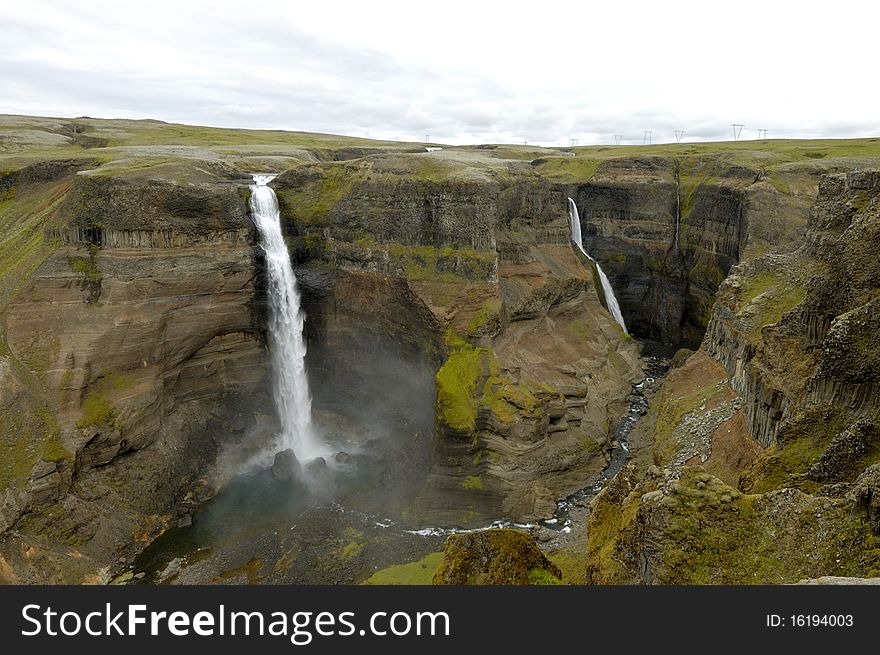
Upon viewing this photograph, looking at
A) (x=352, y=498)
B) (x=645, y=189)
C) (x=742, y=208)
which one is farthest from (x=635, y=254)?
(x=352, y=498)

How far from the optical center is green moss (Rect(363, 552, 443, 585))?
29373mm

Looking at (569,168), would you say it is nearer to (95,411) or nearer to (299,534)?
(299,534)

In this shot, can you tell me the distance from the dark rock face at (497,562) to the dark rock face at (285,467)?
87.1 feet

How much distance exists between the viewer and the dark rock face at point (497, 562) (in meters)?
17.8

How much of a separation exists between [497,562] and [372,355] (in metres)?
31.9

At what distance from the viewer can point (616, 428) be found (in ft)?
163

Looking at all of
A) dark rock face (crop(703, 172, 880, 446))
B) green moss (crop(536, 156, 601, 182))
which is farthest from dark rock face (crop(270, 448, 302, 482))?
green moss (crop(536, 156, 601, 182))

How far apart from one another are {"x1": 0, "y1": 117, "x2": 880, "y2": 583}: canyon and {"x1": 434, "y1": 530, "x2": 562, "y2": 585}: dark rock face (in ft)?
6.41

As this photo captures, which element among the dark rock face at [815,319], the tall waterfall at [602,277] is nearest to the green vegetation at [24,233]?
the dark rock face at [815,319]

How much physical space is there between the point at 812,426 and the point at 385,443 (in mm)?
32646

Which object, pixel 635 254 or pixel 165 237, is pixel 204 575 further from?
pixel 635 254

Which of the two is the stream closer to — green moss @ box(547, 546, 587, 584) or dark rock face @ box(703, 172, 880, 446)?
green moss @ box(547, 546, 587, 584)

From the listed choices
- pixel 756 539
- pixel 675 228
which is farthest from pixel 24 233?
pixel 675 228

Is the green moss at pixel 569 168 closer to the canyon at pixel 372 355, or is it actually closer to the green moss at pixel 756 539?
the canyon at pixel 372 355
